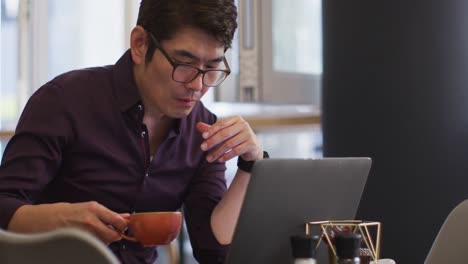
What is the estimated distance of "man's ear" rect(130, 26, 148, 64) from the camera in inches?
73.4

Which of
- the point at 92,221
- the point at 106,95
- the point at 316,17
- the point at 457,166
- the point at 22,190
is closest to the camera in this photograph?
the point at 92,221

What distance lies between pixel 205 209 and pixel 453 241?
0.59 meters

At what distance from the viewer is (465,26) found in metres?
2.80

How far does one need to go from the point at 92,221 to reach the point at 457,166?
1685 millimetres

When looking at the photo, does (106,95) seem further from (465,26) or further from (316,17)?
(316,17)

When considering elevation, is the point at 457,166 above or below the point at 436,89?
below

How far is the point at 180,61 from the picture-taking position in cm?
180

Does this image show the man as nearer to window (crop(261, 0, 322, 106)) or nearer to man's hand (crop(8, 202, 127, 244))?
man's hand (crop(8, 202, 127, 244))

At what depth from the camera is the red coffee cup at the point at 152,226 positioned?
1.39 m

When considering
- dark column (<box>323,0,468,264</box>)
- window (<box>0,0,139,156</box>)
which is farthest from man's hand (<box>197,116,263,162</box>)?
window (<box>0,0,139,156</box>)

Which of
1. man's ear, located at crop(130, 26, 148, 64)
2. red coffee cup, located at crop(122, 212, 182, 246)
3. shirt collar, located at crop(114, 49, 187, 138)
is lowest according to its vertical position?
red coffee cup, located at crop(122, 212, 182, 246)

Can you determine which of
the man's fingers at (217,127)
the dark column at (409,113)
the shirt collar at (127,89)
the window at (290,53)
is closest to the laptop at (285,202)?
the man's fingers at (217,127)

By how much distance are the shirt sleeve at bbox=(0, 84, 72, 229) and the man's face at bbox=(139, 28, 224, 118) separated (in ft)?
0.73

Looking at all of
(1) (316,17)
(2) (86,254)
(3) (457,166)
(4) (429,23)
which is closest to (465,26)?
(4) (429,23)
